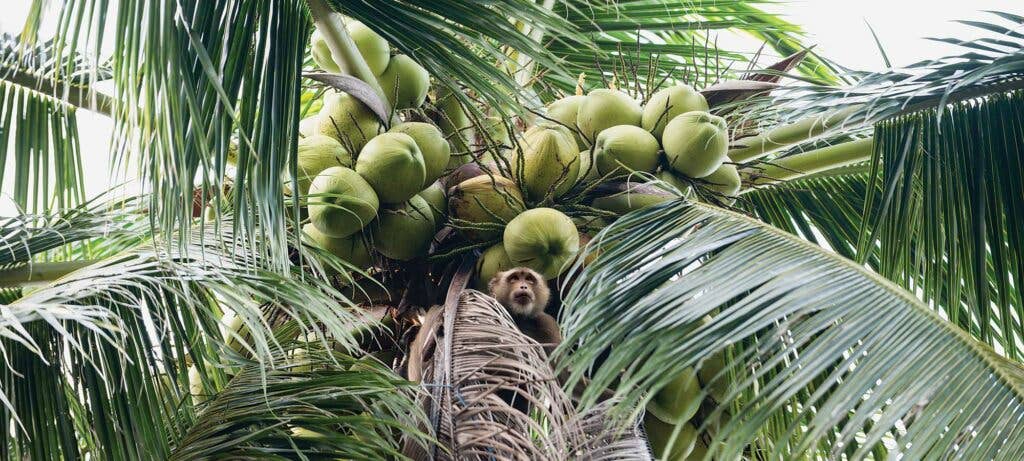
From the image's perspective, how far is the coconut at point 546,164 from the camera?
2193 millimetres

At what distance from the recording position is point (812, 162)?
2518 mm

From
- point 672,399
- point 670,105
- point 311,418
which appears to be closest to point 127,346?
point 311,418

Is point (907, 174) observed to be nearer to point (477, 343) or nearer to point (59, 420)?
point (477, 343)

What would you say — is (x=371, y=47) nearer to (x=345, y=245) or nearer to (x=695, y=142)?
(x=345, y=245)

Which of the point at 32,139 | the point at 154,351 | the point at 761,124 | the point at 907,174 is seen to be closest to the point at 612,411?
the point at 154,351

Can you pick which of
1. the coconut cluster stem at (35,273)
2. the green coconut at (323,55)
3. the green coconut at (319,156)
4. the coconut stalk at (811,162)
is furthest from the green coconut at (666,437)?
the coconut cluster stem at (35,273)

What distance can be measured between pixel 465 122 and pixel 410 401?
100cm

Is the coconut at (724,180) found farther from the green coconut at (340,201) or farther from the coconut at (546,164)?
the green coconut at (340,201)

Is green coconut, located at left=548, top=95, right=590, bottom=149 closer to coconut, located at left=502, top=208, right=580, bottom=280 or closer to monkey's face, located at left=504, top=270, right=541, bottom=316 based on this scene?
coconut, located at left=502, top=208, right=580, bottom=280

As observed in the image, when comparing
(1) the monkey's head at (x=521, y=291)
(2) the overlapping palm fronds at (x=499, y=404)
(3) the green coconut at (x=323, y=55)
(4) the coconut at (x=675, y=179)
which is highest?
(3) the green coconut at (x=323, y=55)

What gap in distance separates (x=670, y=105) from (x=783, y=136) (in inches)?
11.4

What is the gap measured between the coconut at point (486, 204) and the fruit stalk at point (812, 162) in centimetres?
68

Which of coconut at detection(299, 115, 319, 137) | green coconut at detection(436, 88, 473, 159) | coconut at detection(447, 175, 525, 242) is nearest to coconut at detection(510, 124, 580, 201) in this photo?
coconut at detection(447, 175, 525, 242)

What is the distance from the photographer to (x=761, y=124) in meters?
2.49
